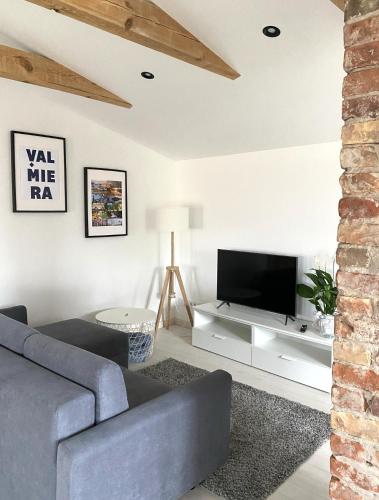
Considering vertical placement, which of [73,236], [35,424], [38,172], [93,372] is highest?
[38,172]

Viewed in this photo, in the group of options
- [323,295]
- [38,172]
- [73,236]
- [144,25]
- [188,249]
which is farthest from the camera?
[188,249]

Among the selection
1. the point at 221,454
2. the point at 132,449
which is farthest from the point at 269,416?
the point at 132,449

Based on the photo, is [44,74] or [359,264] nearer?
[359,264]

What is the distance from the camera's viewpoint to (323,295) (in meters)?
3.52

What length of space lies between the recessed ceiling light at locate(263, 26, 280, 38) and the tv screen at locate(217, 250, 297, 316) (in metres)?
1.96

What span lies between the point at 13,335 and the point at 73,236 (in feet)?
6.76

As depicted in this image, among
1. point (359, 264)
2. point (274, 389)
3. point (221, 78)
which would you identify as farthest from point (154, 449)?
point (221, 78)

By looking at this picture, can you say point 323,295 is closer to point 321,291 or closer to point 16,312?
point 321,291

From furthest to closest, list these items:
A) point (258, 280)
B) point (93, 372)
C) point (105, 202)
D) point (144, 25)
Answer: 1. point (105, 202)
2. point (258, 280)
3. point (144, 25)
4. point (93, 372)

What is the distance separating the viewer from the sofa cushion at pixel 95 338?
3221 millimetres

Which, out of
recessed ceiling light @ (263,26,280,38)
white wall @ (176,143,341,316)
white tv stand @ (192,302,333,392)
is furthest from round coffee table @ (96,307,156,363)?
recessed ceiling light @ (263,26,280,38)

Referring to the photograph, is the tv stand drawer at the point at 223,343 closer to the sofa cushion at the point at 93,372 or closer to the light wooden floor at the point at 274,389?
the light wooden floor at the point at 274,389

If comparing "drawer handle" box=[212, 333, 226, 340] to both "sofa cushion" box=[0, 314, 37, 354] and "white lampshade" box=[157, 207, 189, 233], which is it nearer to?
"white lampshade" box=[157, 207, 189, 233]

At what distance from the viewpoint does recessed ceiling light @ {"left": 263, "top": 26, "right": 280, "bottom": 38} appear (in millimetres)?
2322
